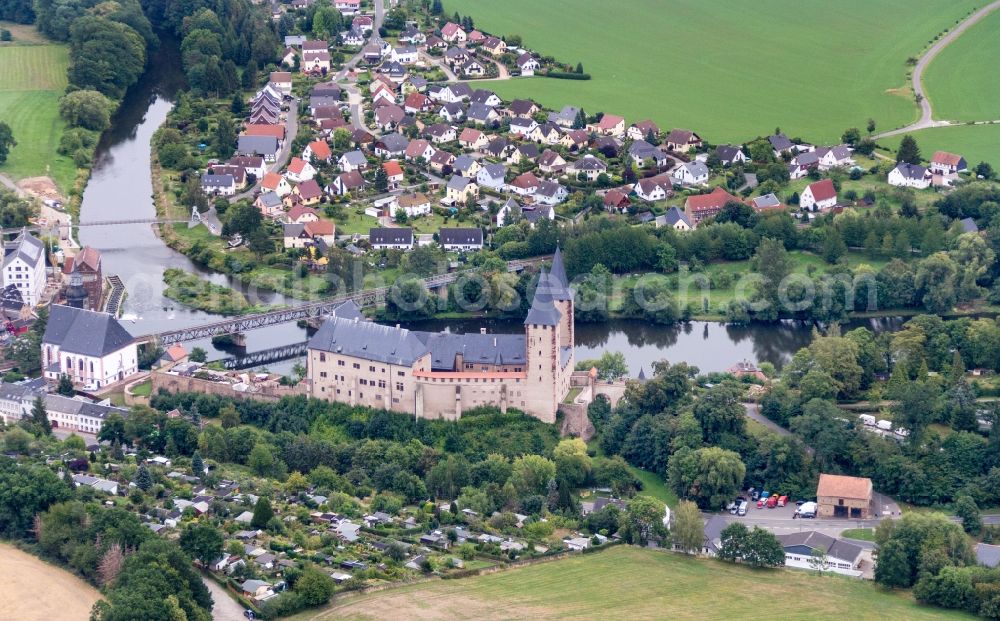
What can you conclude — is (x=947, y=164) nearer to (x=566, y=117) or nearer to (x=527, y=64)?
(x=566, y=117)

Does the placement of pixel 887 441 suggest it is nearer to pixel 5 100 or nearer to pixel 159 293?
pixel 159 293

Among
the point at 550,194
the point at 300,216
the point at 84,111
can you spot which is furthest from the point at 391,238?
the point at 84,111

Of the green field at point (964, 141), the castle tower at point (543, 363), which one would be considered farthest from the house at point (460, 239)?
the green field at point (964, 141)

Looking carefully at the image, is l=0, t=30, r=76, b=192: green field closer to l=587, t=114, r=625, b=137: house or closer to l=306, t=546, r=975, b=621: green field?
l=587, t=114, r=625, b=137: house

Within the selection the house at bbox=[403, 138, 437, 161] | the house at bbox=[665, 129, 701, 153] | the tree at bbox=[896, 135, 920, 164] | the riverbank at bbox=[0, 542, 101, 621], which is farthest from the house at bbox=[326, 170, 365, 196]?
the riverbank at bbox=[0, 542, 101, 621]

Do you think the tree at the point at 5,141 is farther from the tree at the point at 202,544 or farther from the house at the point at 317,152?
the tree at the point at 202,544
